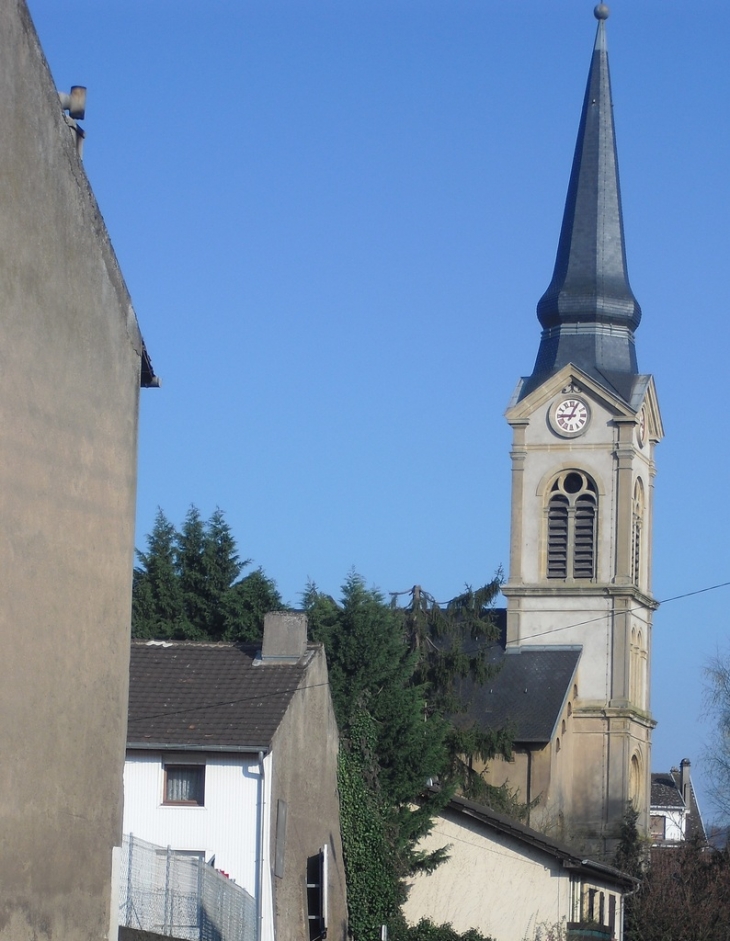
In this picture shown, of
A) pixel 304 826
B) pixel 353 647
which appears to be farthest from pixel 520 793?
pixel 304 826

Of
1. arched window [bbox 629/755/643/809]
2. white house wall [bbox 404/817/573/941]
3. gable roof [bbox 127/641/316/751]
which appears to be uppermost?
gable roof [bbox 127/641/316/751]

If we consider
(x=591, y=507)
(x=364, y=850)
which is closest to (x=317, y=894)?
(x=364, y=850)

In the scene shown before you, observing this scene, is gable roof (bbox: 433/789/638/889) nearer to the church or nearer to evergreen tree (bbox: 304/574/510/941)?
evergreen tree (bbox: 304/574/510/941)

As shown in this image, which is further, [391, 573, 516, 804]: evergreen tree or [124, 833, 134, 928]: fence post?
[391, 573, 516, 804]: evergreen tree

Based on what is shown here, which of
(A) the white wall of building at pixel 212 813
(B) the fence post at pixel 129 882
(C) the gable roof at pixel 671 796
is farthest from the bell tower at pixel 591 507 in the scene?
(C) the gable roof at pixel 671 796

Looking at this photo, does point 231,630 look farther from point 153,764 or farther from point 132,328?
point 132,328

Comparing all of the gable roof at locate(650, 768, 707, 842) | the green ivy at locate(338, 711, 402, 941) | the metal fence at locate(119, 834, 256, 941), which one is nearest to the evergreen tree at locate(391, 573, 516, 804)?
the green ivy at locate(338, 711, 402, 941)

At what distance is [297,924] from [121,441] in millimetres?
15366

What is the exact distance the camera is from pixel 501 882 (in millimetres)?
36031

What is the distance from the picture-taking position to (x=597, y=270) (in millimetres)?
67250

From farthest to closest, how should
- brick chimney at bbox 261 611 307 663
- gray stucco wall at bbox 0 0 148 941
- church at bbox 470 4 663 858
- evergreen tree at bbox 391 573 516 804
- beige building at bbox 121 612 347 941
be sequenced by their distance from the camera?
church at bbox 470 4 663 858
evergreen tree at bbox 391 573 516 804
brick chimney at bbox 261 611 307 663
beige building at bbox 121 612 347 941
gray stucco wall at bbox 0 0 148 941

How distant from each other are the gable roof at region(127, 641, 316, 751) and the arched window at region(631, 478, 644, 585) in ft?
108

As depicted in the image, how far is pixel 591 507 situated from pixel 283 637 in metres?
33.0

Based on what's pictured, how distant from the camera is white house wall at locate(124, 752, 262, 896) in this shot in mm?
28641
